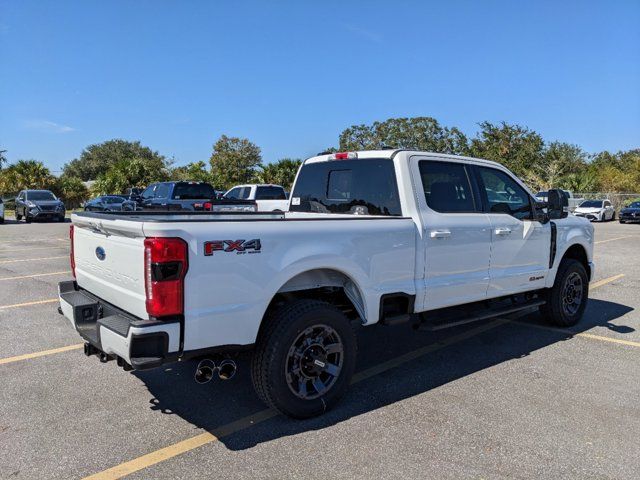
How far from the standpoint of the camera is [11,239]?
16.9 m

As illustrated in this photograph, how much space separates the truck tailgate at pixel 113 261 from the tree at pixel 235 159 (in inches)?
2278

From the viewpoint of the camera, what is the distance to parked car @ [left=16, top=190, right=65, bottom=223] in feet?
84.8

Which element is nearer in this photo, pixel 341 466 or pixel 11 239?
pixel 341 466

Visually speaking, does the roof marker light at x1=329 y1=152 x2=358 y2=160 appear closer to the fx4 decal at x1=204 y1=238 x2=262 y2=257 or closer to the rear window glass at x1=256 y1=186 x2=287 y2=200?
the fx4 decal at x1=204 y1=238 x2=262 y2=257

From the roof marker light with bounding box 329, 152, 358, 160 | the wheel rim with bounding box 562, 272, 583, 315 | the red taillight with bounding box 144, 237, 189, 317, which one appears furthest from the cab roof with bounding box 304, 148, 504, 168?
the red taillight with bounding box 144, 237, 189, 317

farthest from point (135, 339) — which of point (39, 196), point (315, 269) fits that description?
point (39, 196)

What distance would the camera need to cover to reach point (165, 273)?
3027mm

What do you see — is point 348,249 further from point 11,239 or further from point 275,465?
point 11,239

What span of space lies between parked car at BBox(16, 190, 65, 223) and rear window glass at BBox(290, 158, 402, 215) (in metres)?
24.5

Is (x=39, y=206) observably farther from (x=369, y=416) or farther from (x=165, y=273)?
(x=369, y=416)

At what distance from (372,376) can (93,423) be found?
2.30 meters

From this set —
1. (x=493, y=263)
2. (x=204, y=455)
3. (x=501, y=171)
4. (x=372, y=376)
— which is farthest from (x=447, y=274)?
(x=204, y=455)

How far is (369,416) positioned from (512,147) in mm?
51788

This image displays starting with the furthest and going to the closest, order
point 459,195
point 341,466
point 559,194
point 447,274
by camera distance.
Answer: point 559,194
point 459,195
point 447,274
point 341,466
